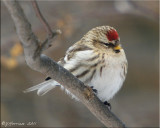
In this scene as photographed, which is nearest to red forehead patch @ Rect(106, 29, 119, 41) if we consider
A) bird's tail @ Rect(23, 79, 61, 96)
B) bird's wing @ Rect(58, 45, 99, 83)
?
bird's wing @ Rect(58, 45, 99, 83)

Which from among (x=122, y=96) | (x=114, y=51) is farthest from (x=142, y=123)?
(x=114, y=51)

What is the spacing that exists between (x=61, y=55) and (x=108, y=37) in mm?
1325

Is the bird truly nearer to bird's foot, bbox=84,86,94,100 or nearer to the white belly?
the white belly

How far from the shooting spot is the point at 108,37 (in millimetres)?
1868

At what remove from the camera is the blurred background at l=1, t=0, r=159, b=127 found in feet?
8.71

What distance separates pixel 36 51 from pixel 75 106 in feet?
7.14

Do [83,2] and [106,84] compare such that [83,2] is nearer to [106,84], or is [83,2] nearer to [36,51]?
[106,84]

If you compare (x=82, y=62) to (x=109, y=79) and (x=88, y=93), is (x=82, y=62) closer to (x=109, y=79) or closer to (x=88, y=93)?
(x=109, y=79)

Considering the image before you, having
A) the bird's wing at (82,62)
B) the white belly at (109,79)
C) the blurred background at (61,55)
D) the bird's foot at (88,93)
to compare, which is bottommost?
the blurred background at (61,55)

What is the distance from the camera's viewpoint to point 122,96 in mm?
3354

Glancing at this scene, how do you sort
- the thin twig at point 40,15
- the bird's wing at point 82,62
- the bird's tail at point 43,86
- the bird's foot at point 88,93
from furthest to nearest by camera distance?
the bird's tail at point 43,86 → the bird's wing at point 82,62 → the bird's foot at point 88,93 → the thin twig at point 40,15

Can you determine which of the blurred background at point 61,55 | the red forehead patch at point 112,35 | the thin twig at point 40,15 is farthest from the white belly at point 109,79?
the thin twig at point 40,15

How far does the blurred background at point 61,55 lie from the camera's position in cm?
266

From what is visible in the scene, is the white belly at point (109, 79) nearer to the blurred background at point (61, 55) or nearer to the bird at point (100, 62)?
the bird at point (100, 62)
